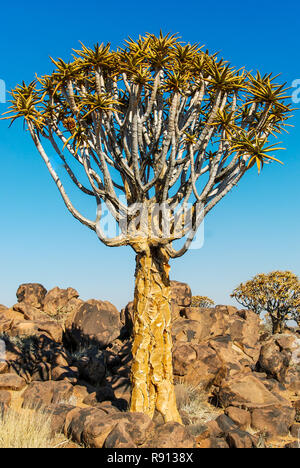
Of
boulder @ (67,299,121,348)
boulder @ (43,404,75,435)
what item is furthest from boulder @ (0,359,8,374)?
boulder @ (67,299,121,348)

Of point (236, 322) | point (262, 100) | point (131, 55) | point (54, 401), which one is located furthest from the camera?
point (236, 322)

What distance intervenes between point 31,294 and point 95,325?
5.93m

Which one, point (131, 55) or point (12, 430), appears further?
point (131, 55)

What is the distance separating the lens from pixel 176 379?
34.7 feet

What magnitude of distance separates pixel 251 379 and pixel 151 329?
3898 millimetres

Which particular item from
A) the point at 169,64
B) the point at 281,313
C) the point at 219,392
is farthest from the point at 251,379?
the point at 281,313

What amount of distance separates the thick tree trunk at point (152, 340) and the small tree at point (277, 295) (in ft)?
52.3

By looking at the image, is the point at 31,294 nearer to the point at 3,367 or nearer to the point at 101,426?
the point at 3,367

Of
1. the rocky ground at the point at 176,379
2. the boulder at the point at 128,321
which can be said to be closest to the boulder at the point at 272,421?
the rocky ground at the point at 176,379

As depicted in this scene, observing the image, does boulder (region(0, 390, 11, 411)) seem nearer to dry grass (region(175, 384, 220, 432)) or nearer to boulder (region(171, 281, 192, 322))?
dry grass (region(175, 384, 220, 432))

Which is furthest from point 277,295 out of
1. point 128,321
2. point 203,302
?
point 128,321

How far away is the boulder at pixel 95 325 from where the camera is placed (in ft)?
49.6
